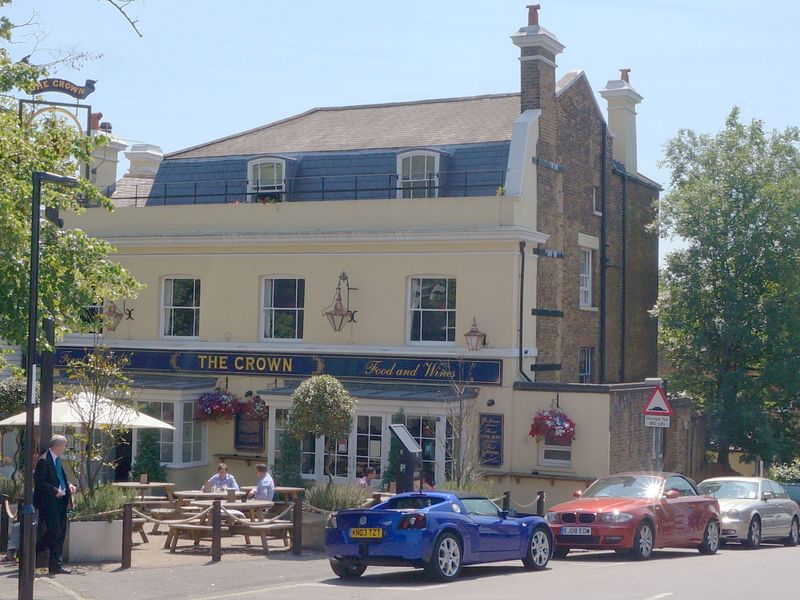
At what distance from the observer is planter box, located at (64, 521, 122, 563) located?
16.4 meters

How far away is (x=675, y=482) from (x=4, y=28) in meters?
13.0

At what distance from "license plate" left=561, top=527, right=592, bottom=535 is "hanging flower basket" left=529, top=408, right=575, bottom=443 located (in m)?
6.51

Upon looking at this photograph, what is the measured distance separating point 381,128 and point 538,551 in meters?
16.7

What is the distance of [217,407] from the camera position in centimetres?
2788

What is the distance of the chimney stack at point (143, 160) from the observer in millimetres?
34656

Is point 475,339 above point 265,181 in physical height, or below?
below

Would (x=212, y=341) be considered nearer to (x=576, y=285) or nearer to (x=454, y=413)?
(x=454, y=413)

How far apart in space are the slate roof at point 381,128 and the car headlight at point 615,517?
39.7 feet

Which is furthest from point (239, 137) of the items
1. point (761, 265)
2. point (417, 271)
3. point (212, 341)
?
point (761, 265)

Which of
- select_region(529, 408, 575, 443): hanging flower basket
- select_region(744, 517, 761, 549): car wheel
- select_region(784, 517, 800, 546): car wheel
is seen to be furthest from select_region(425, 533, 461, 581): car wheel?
select_region(784, 517, 800, 546): car wheel

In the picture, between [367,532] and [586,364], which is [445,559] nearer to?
[367,532]

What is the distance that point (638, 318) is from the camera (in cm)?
3384

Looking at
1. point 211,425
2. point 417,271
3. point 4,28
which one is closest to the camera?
point 4,28

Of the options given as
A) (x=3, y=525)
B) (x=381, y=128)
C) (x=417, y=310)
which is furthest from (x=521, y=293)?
(x=3, y=525)
